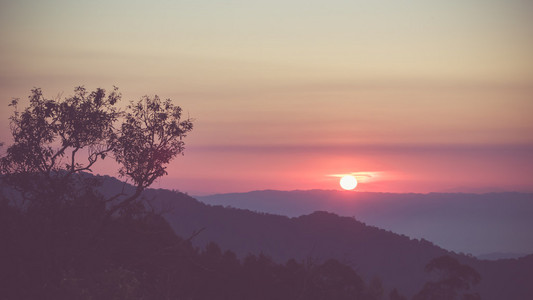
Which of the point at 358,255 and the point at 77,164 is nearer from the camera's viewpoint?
the point at 77,164

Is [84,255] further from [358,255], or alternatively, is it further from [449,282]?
[358,255]

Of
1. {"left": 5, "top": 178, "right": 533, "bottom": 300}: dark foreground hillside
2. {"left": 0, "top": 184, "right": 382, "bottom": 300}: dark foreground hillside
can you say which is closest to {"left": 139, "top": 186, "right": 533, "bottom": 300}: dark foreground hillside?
{"left": 5, "top": 178, "right": 533, "bottom": 300}: dark foreground hillside

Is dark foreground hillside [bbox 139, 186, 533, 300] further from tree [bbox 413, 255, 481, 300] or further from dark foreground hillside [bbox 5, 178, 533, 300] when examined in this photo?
dark foreground hillside [bbox 5, 178, 533, 300]

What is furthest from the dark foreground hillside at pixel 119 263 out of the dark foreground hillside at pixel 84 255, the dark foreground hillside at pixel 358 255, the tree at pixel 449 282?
the dark foreground hillside at pixel 358 255

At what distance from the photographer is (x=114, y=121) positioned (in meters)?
38.7

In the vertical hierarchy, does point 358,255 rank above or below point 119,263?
above

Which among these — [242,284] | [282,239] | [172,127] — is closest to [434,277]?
[282,239]

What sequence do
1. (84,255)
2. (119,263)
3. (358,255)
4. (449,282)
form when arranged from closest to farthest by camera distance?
1. (84,255)
2. (119,263)
3. (449,282)
4. (358,255)

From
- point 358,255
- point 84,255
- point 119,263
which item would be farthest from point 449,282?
point 358,255

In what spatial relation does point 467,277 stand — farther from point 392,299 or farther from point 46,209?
point 46,209

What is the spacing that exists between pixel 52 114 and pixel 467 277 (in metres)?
76.4

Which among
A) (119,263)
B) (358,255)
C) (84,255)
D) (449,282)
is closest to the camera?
(84,255)

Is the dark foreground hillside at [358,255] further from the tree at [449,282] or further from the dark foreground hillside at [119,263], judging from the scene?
the dark foreground hillside at [119,263]

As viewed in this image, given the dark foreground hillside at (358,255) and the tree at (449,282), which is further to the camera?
the dark foreground hillside at (358,255)
